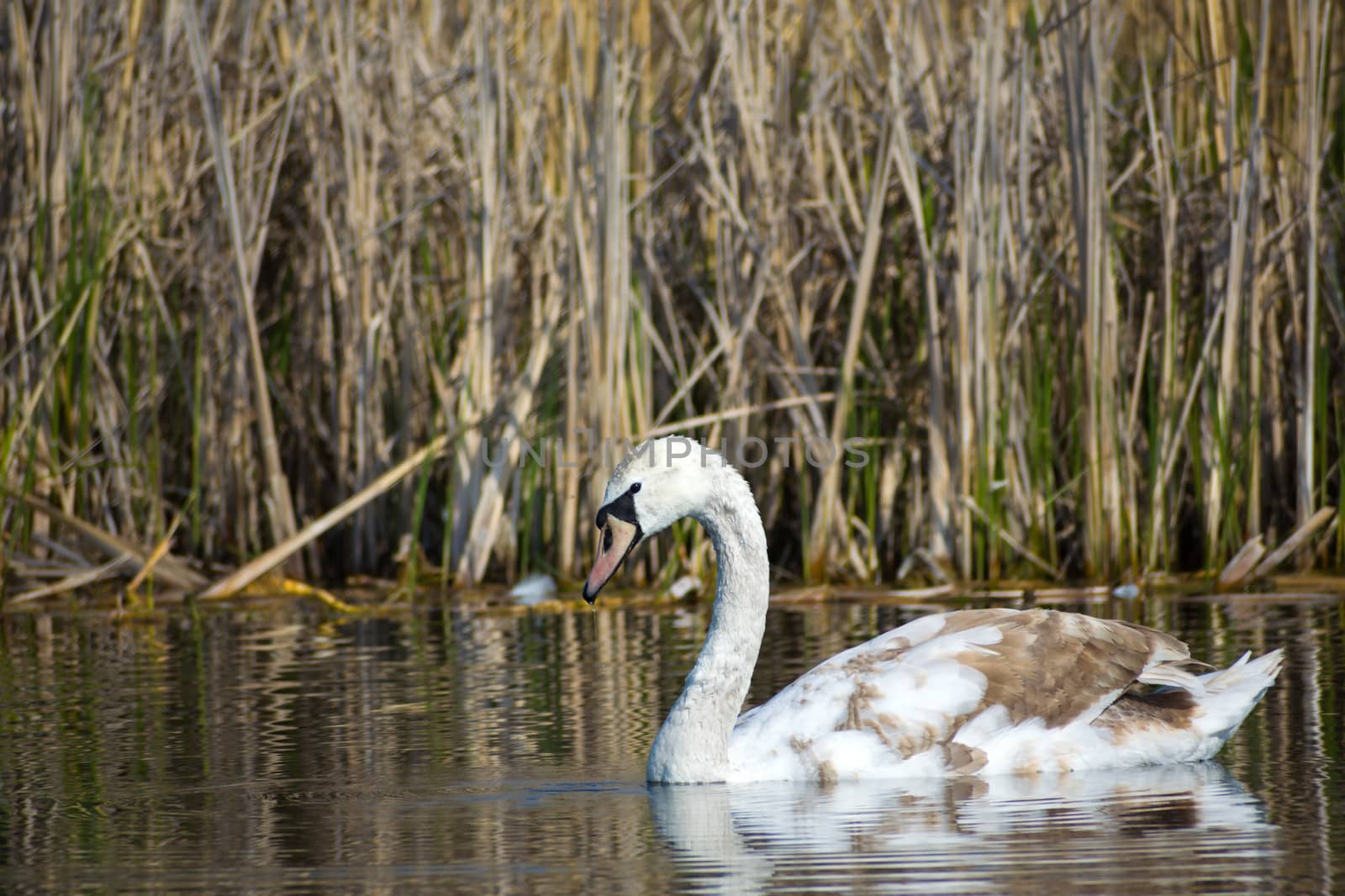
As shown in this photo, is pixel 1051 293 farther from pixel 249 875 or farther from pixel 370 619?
pixel 249 875

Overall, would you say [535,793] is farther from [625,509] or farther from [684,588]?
[684,588]

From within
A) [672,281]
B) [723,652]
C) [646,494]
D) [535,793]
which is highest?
[672,281]

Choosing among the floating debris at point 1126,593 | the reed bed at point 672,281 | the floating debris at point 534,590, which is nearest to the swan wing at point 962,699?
the floating debris at point 1126,593

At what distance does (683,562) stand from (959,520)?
4.01ft

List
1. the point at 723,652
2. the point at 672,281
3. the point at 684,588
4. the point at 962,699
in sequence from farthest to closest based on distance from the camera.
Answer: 1. the point at 672,281
2. the point at 684,588
3. the point at 723,652
4. the point at 962,699

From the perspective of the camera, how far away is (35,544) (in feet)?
32.2

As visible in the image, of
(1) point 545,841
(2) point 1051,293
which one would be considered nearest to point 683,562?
(2) point 1051,293

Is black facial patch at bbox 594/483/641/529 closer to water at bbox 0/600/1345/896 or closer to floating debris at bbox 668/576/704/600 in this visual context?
water at bbox 0/600/1345/896

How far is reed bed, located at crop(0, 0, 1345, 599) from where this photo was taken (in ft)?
29.2

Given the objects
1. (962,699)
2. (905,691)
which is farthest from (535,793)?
(962,699)

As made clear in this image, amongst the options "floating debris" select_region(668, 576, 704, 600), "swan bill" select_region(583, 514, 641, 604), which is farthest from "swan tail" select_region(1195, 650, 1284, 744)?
Result: "floating debris" select_region(668, 576, 704, 600)

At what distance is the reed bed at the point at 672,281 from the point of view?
29.2ft

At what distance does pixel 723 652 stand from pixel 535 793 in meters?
0.70

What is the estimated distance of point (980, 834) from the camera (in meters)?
4.41
